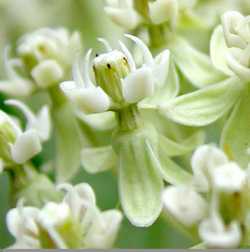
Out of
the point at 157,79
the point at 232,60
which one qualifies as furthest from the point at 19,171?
the point at 232,60

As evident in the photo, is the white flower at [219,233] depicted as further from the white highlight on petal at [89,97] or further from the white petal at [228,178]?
the white highlight on petal at [89,97]

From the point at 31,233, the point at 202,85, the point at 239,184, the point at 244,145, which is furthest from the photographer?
the point at 202,85

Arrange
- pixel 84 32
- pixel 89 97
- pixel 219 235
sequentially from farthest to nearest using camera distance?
pixel 84 32
pixel 89 97
pixel 219 235

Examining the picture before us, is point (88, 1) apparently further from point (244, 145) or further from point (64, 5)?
point (244, 145)

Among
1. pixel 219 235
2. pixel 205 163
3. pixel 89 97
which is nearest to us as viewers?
pixel 219 235

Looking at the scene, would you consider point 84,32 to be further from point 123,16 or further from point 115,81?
point 115,81

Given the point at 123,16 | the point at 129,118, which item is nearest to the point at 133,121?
the point at 129,118
